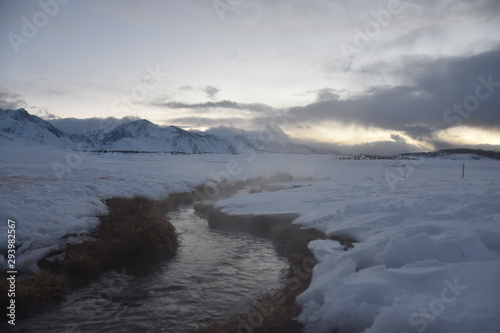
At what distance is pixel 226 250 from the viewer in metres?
12.5

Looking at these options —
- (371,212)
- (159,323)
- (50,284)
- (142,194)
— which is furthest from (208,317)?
(142,194)

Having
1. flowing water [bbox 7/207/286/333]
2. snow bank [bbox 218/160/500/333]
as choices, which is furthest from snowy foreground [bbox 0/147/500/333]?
flowing water [bbox 7/207/286/333]

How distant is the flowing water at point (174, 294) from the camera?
7086 mm

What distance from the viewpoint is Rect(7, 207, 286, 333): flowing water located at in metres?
7.09

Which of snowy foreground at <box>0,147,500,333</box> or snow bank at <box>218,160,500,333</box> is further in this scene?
snowy foreground at <box>0,147,500,333</box>

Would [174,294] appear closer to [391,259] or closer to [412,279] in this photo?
[391,259]

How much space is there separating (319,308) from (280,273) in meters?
3.66

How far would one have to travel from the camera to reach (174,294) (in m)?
8.56

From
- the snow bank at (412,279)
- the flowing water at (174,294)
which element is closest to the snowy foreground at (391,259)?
the snow bank at (412,279)

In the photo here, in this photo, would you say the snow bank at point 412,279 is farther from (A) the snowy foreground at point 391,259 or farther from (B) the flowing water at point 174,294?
(B) the flowing water at point 174,294

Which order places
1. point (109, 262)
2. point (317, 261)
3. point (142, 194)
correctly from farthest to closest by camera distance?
point (142, 194), point (109, 262), point (317, 261)

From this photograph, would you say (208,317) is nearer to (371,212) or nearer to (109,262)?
(109,262)

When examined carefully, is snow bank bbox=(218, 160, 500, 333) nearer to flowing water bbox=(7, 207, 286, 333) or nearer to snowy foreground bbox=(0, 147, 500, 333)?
snowy foreground bbox=(0, 147, 500, 333)

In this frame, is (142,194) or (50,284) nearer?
(50,284)
